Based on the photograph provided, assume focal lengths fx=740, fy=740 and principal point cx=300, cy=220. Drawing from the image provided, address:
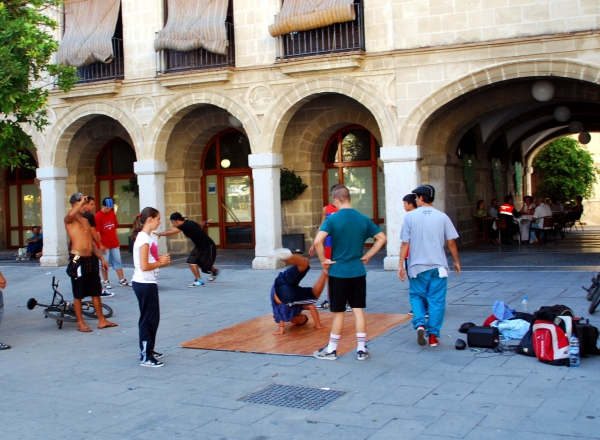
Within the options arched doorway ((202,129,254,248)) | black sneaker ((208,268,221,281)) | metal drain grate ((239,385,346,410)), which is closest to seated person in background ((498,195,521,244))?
arched doorway ((202,129,254,248))

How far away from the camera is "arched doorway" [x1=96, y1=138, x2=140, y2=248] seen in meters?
21.4

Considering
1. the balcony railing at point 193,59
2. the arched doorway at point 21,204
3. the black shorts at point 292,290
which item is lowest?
the black shorts at point 292,290

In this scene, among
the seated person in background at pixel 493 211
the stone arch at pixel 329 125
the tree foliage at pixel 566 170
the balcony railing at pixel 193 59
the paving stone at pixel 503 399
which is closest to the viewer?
the paving stone at pixel 503 399

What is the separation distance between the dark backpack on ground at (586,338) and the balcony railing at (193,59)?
11.2 metres

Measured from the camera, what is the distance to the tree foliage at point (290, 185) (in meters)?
18.4

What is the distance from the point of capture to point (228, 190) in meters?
20.5

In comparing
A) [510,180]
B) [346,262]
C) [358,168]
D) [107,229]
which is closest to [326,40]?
[358,168]

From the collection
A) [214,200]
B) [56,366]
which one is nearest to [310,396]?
[56,366]

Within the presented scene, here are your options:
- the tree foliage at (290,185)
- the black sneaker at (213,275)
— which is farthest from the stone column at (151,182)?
the black sneaker at (213,275)

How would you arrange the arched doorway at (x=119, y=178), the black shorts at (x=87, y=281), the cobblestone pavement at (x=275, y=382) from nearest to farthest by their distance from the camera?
the cobblestone pavement at (x=275, y=382) < the black shorts at (x=87, y=281) < the arched doorway at (x=119, y=178)

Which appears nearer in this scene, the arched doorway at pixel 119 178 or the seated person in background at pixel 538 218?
the seated person in background at pixel 538 218

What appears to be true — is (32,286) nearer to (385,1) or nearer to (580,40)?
(385,1)

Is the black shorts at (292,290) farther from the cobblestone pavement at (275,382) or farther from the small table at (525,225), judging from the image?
the small table at (525,225)

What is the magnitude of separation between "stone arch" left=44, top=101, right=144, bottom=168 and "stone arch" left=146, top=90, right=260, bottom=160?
0.40m
